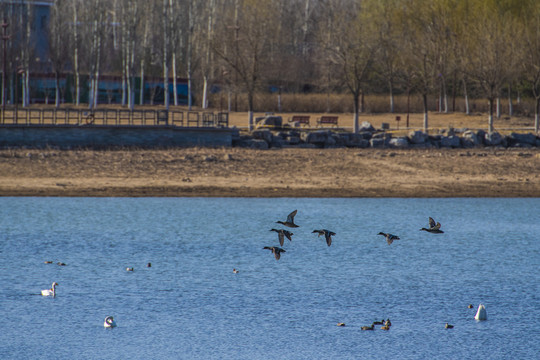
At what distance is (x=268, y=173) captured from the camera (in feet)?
128

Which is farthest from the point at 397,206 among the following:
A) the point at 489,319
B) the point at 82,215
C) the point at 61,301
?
the point at 61,301

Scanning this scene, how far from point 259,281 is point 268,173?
17.6 m

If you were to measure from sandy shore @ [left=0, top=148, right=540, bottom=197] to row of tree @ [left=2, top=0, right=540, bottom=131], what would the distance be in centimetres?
1240

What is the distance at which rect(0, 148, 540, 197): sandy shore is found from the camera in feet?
117

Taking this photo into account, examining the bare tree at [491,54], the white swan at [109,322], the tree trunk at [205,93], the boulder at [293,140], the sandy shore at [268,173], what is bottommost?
the white swan at [109,322]

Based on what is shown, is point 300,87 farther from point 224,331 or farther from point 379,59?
point 224,331

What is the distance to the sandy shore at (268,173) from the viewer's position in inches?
1404

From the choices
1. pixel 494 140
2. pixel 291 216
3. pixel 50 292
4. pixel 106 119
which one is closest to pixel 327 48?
pixel 494 140

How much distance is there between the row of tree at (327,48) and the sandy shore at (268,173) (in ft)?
40.7

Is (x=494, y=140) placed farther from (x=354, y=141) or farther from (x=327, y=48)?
(x=327, y=48)


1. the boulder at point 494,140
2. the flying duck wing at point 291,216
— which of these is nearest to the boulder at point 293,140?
the boulder at point 494,140

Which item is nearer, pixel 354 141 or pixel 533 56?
pixel 354 141

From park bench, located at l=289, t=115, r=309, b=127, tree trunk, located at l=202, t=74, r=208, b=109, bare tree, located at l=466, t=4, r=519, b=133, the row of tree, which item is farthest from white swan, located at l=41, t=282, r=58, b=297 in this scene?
tree trunk, located at l=202, t=74, r=208, b=109

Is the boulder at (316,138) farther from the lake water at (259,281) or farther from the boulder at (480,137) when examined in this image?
the lake water at (259,281)
